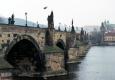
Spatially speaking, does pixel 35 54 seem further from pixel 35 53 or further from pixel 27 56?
pixel 27 56

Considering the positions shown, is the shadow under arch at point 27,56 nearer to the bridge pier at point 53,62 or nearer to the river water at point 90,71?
the bridge pier at point 53,62

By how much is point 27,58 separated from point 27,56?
410 mm

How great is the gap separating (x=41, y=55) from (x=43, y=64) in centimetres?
168

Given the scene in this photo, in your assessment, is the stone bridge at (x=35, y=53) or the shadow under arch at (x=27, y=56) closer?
the stone bridge at (x=35, y=53)

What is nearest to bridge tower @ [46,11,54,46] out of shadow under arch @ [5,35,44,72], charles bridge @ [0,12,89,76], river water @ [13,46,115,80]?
charles bridge @ [0,12,89,76]

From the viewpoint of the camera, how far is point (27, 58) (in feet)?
216

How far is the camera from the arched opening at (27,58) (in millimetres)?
63344

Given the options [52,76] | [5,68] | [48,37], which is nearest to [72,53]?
[48,37]

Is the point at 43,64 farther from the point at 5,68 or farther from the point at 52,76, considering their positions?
the point at 5,68

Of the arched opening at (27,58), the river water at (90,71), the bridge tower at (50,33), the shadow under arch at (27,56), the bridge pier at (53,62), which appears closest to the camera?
the shadow under arch at (27,56)

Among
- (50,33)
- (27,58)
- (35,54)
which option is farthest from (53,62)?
(50,33)

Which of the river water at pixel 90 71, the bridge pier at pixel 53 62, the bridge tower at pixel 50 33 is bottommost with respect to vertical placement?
the river water at pixel 90 71

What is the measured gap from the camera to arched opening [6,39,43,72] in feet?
208

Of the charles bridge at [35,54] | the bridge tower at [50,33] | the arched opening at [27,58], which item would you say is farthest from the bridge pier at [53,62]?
the bridge tower at [50,33]
